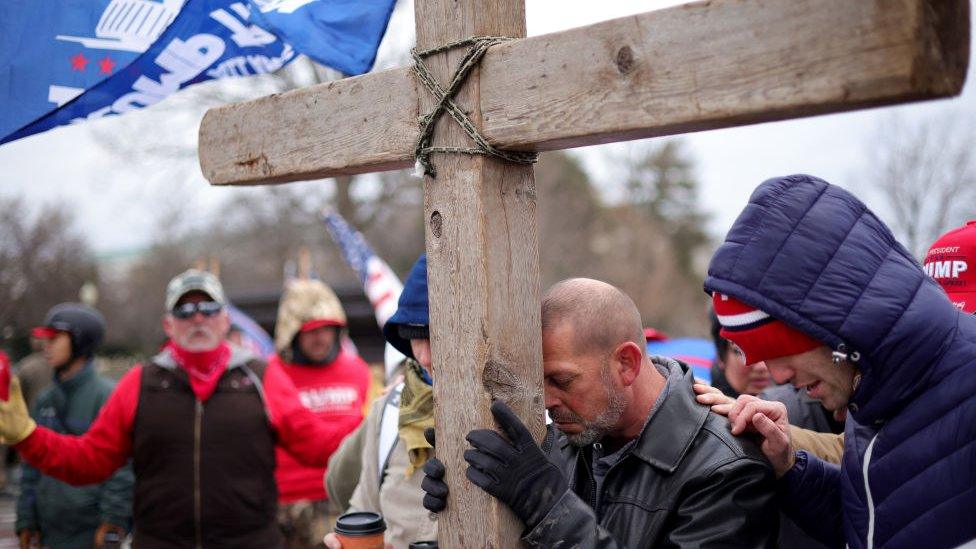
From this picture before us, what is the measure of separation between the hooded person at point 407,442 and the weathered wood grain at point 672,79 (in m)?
0.97

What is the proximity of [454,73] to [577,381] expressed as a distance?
0.84 m

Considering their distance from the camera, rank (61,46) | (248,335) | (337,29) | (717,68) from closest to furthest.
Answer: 1. (717,68)
2. (337,29)
3. (61,46)
4. (248,335)

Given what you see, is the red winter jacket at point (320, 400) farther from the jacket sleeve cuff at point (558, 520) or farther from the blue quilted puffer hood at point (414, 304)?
the jacket sleeve cuff at point (558, 520)

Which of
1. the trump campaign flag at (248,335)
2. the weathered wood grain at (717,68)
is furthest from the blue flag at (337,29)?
the trump campaign flag at (248,335)

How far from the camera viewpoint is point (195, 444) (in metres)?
4.34

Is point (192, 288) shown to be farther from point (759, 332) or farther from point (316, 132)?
point (759, 332)

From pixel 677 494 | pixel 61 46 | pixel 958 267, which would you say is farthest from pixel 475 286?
pixel 61 46

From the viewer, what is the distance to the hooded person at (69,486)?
5258mm

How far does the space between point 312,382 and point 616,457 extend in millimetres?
4034

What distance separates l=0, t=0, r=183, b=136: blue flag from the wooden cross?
708mm

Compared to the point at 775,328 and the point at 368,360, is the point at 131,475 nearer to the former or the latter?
the point at 775,328

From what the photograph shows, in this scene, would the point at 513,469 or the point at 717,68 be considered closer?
the point at 717,68

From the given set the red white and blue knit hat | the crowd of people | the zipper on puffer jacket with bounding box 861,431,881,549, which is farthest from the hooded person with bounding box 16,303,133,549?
the zipper on puffer jacket with bounding box 861,431,881,549

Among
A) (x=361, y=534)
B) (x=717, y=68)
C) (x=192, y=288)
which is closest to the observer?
(x=717, y=68)
